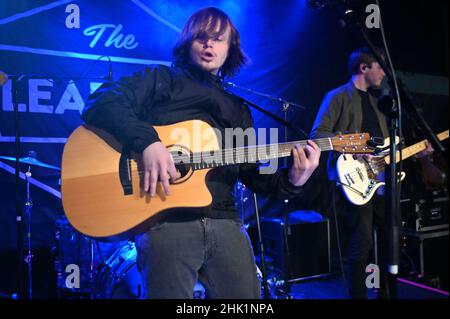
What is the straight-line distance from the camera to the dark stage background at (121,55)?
389 cm

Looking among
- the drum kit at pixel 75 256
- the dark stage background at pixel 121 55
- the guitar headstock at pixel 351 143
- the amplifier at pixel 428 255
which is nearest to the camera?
the guitar headstock at pixel 351 143

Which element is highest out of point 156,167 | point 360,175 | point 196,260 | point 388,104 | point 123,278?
point 388,104

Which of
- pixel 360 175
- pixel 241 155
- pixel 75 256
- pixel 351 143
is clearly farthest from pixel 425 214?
pixel 75 256

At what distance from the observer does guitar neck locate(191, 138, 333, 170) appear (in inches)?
84.1

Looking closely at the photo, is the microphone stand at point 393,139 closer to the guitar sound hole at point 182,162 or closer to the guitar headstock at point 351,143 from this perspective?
the guitar headstock at point 351,143

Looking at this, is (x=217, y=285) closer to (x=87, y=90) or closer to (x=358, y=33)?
(x=358, y=33)

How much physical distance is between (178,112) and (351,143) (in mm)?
1249

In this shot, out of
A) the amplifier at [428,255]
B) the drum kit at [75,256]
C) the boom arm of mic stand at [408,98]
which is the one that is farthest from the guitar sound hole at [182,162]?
the amplifier at [428,255]

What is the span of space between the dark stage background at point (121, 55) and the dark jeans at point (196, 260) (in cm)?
223

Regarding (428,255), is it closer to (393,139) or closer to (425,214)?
(425,214)

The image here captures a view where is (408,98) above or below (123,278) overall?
above

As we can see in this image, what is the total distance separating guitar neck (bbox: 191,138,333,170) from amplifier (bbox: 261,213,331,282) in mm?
2438

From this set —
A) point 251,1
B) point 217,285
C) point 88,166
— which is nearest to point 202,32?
point 88,166

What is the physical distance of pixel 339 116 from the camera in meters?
3.87
